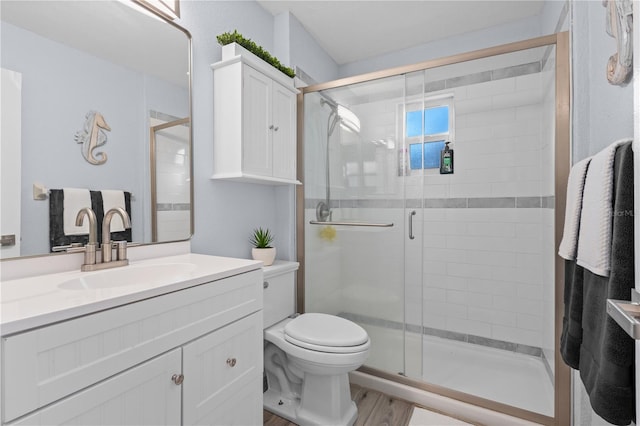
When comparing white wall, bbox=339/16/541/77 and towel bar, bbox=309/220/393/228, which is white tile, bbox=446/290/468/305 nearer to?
towel bar, bbox=309/220/393/228

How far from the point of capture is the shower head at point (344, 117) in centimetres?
209

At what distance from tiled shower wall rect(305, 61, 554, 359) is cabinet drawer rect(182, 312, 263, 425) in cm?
99

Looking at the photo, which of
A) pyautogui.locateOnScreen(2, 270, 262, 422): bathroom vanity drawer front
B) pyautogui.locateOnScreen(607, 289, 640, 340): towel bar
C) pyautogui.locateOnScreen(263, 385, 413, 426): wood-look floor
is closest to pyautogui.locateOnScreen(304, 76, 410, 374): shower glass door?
pyautogui.locateOnScreen(263, 385, 413, 426): wood-look floor

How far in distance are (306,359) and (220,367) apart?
20.3 inches

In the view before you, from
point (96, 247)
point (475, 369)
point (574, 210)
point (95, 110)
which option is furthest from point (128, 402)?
point (475, 369)

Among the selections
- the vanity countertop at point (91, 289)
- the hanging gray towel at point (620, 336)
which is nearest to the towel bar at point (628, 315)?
the hanging gray towel at point (620, 336)

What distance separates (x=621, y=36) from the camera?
93 cm

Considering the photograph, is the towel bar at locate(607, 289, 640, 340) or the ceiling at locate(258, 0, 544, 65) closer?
the towel bar at locate(607, 289, 640, 340)

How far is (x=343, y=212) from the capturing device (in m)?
2.15

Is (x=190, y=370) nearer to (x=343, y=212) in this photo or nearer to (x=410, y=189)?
(x=343, y=212)

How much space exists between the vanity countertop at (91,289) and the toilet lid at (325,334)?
52cm

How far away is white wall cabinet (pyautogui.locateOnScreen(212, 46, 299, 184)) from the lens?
1668mm

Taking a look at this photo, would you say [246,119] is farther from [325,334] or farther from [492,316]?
[492,316]

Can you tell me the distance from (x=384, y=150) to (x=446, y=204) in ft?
2.70
